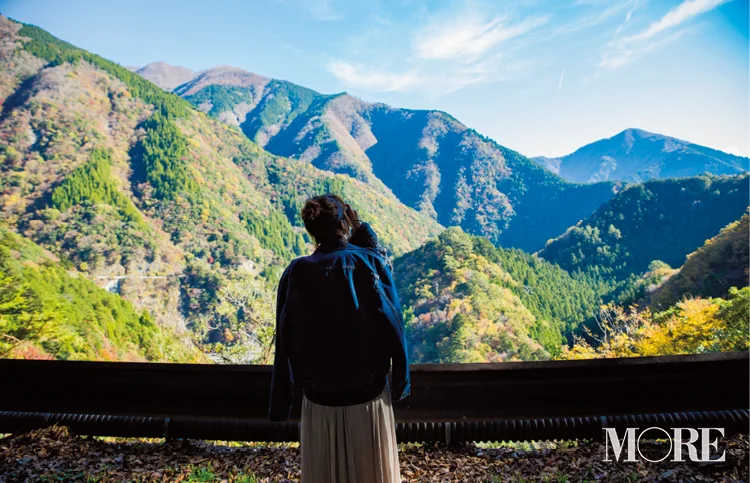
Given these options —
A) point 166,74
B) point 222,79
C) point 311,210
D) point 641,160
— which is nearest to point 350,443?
point 311,210

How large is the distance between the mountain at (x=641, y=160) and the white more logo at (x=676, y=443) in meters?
74.3

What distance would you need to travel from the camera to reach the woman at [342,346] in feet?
4.20

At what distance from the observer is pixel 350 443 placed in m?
1.35

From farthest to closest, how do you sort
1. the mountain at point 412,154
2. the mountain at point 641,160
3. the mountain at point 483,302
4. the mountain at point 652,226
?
the mountain at point 412,154, the mountain at point 641,160, the mountain at point 652,226, the mountain at point 483,302

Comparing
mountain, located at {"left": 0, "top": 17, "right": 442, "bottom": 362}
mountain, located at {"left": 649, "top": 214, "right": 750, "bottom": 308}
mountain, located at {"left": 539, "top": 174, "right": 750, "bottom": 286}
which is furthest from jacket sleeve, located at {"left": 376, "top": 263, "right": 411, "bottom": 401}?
mountain, located at {"left": 539, "top": 174, "right": 750, "bottom": 286}

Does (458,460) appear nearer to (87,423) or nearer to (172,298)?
(87,423)

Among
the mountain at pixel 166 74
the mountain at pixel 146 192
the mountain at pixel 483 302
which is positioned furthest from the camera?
the mountain at pixel 166 74

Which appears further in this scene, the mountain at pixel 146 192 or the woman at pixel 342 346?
the mountain at pixel 146 192

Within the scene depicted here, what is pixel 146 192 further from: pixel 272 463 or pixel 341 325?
pixel 341 325

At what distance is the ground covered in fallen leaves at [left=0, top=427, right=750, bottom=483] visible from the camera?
2.00 meters

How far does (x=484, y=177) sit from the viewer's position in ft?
260

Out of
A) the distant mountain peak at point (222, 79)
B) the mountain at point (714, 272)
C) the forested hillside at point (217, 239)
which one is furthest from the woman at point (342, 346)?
the distant mountain peak at point (222, 79)

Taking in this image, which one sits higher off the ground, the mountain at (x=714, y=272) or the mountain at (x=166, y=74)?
the mountain at (x=166, y=74)

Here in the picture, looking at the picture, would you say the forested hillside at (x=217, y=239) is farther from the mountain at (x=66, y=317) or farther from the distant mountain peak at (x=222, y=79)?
the distant mountain peak at (x=222, y=79)
